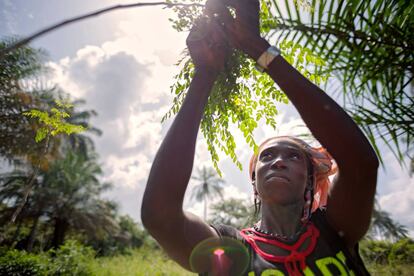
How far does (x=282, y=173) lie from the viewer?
1.75 m

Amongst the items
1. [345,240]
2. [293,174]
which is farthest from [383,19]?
[345,240]

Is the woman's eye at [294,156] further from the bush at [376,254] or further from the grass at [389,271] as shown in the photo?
the grass at [389,271]

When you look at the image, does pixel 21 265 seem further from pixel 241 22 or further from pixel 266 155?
pixel 241 22

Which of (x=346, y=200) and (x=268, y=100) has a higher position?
(x=268, y=100)

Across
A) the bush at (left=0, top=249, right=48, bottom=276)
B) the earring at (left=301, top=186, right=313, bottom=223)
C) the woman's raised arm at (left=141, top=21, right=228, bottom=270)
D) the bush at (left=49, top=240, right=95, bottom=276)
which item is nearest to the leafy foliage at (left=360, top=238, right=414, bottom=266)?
the earring at (left=301, top=186, right=313, bottom=223)

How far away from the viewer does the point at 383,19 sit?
1722 mm

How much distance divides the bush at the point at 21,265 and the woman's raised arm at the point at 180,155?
42.2 ft

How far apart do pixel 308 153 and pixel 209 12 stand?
1231mm

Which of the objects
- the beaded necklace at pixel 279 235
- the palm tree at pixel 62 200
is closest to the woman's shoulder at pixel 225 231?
the beaded necklace at pixel 279 235

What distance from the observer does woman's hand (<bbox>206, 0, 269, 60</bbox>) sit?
1192mm

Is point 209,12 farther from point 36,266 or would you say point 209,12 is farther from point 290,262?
point 36,266

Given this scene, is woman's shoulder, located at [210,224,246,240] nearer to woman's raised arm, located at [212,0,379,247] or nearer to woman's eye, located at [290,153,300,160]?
woman's eye, located at [290,153,300,160]

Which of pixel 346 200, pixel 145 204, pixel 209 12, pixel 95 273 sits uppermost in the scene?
pixel 95 273

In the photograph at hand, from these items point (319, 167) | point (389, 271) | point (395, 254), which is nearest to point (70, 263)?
point (389, 271)
